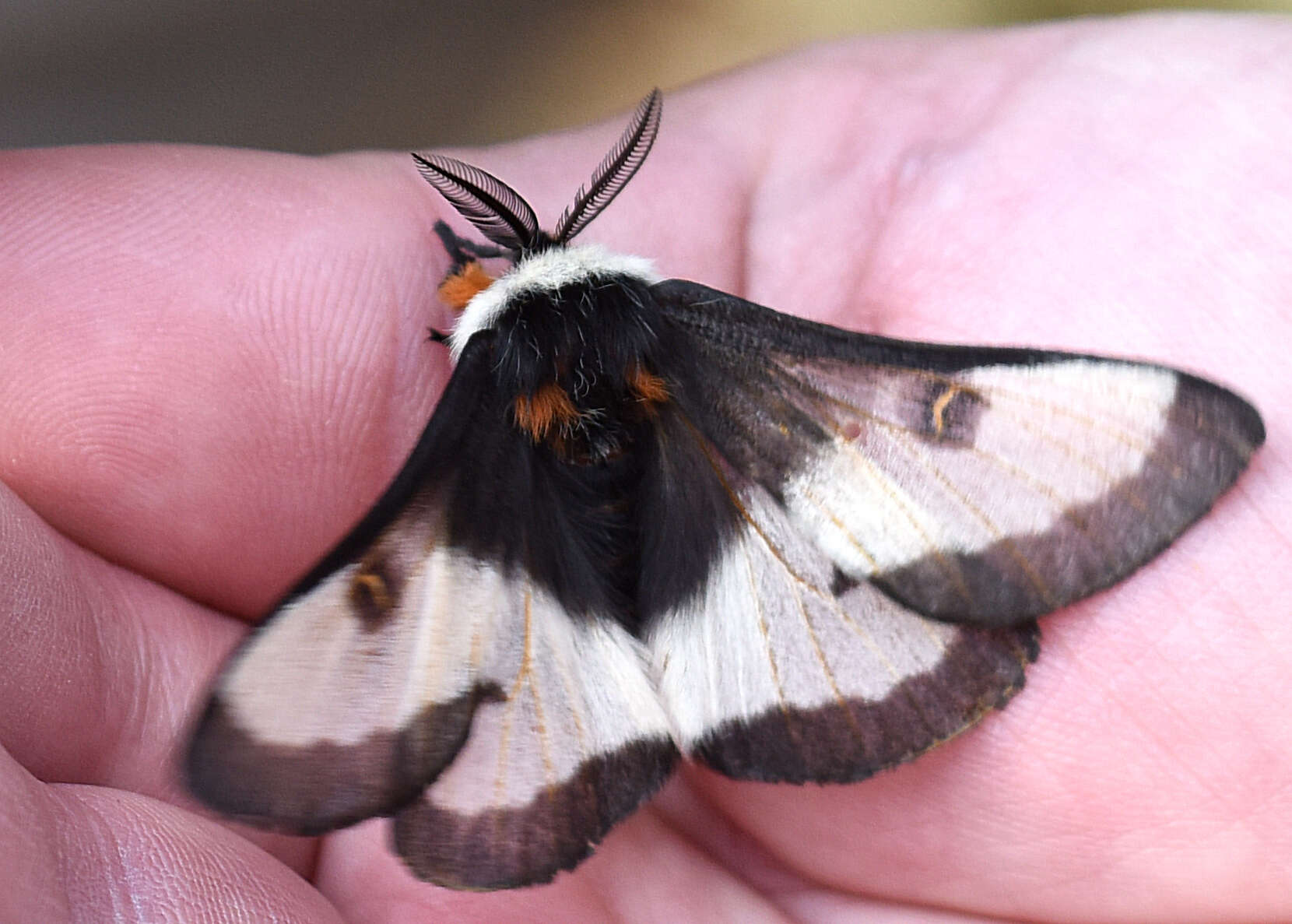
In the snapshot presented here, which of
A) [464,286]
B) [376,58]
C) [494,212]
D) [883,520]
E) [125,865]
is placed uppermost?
[376,58]

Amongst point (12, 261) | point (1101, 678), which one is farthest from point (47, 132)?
point (1101, 678)

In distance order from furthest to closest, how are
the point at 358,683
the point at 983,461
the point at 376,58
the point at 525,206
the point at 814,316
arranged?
the point at 376,58
the point at 814,316
the point at 525,206
the point at 983,461
the point at 358,683

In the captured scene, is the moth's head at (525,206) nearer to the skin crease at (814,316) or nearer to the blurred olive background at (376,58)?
the skin crease at (814,316)

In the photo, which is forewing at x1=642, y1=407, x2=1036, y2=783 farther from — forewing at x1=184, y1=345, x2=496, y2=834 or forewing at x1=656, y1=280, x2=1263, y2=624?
forewing at x1=184, y1=345, x2=496, y2=834

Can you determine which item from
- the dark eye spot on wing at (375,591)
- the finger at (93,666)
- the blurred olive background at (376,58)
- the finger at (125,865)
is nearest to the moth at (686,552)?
the dark eye spot on wing at (375,591)

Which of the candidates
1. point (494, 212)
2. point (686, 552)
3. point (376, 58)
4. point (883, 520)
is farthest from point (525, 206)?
point (376, 58)

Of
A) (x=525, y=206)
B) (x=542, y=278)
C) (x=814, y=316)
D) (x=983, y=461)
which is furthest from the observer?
(x=814, y=316)

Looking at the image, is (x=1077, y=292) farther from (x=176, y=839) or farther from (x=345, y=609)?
(x=176, y=839)

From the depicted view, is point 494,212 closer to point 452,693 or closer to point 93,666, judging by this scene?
point 452,693
